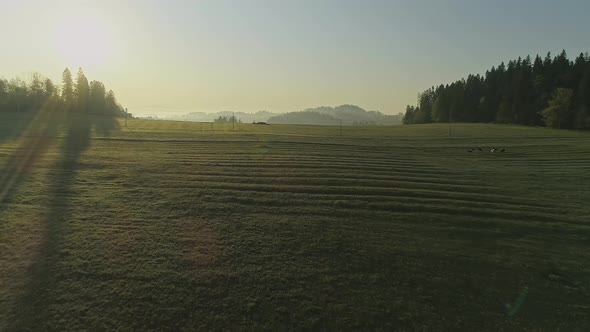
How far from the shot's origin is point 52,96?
89312 millimetres

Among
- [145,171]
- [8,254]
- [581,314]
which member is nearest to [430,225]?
[581,314]

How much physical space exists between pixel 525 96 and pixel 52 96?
121329 millimetres

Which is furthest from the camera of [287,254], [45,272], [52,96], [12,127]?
[52,96]

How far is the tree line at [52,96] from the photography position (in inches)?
3376

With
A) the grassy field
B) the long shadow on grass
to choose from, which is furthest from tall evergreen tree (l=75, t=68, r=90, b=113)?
the long shadow on grass

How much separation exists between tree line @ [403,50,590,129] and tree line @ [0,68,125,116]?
313 feet

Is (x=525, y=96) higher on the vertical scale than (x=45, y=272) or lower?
higher

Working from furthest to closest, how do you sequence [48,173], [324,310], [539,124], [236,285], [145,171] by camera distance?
[539,124] → [145,171] → [48,173] → [236,285] → [324,310]

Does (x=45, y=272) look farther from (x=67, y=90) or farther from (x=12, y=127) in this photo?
(x=67, y=90)

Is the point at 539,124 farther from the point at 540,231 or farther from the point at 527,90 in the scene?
the point at 540,231

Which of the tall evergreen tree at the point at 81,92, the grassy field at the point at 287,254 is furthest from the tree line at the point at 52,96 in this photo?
the grassy field at the point at 287,254

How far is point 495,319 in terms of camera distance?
6301mm

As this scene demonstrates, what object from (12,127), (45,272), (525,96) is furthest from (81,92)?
(525,96)

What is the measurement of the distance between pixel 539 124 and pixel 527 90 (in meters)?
10.5
